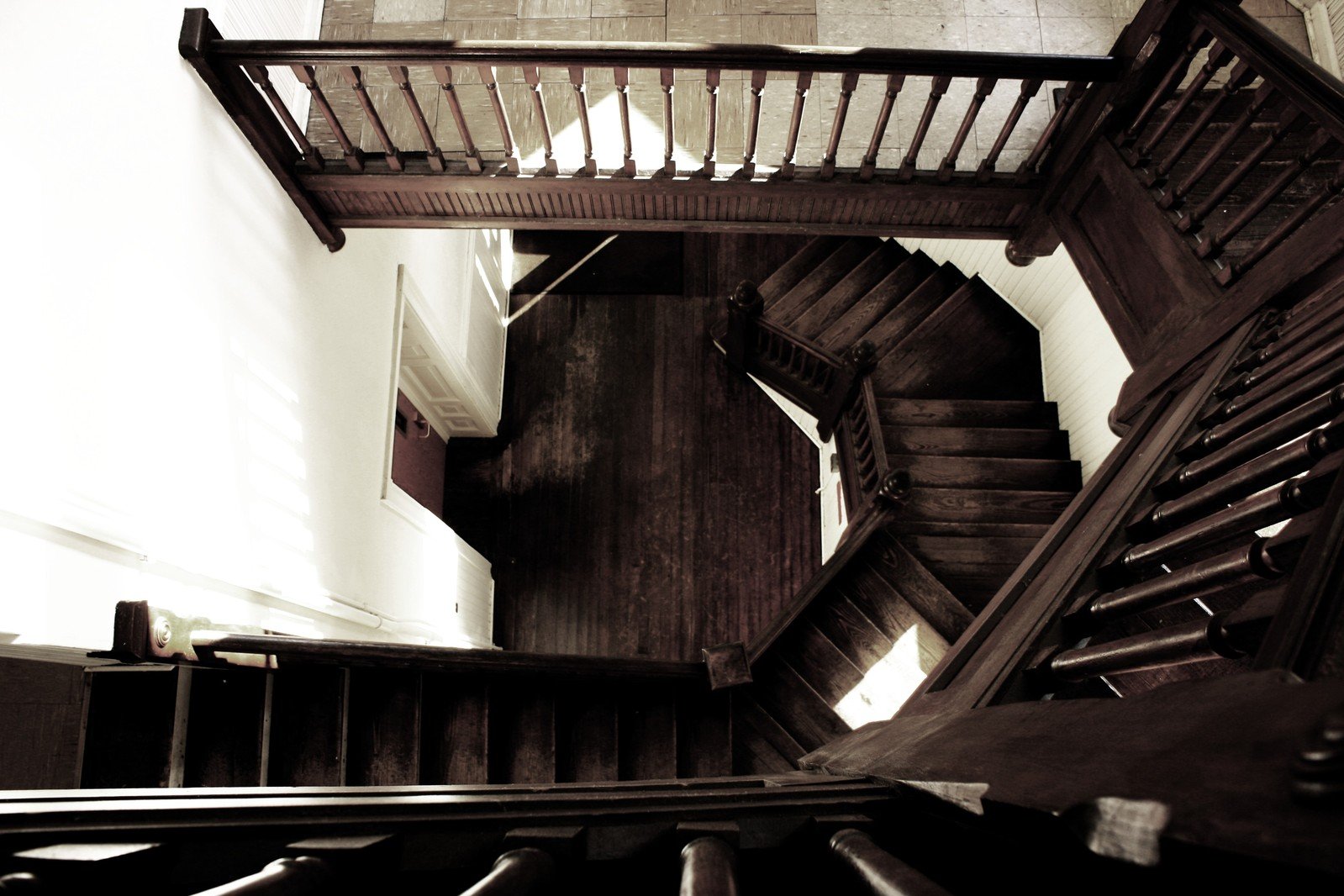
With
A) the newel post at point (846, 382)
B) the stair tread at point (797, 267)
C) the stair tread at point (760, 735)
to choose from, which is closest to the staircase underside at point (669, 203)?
the newel post at point (846, 382)

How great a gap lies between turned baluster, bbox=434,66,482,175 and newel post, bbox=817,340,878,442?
2607mm

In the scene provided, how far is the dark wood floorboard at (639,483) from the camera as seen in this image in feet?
19.9

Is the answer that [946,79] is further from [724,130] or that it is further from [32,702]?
[32,702]

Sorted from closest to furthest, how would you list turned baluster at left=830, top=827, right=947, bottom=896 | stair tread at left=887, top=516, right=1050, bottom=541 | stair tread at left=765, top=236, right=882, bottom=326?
1. turned baluster at left=830, top=827, right=947, bottom=896
2. stair tread at left=887, top=516, right=1050, bottom=541
3. stair tread at left=765, top=236, right=882, bottom=326

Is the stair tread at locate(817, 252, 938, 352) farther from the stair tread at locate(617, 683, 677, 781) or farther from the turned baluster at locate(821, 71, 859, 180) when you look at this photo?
the stair tread at locate(617, 683, 677, 781)

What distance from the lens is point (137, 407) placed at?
214 cm

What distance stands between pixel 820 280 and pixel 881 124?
3.02 meters

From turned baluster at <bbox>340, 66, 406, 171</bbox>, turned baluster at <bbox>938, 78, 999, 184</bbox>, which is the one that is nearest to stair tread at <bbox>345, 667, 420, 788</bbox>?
turned baluster at <bbox>340, 66, 406, 171</bbox>

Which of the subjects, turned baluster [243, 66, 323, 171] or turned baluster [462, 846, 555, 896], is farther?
turned baluster [243, 66, 323, 171]

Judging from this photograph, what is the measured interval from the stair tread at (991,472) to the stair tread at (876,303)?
113cm

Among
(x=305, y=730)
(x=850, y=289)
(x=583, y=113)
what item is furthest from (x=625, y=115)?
(x=850, y=289)

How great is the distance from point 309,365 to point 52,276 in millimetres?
1382

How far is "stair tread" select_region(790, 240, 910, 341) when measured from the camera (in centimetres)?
568

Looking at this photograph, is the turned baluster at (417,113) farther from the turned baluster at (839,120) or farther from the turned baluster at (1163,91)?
the turned baluster at (1163,91)
